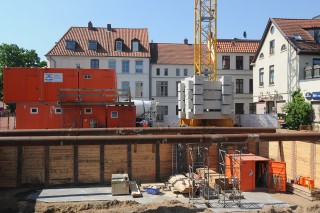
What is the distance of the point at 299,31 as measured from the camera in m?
39.2

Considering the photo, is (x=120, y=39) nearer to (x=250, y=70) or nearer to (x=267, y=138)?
(x=250, y=70)

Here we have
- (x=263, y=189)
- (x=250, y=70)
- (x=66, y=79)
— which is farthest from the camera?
(x=250, y=70)

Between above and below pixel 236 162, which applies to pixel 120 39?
above

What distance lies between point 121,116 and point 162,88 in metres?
24.0

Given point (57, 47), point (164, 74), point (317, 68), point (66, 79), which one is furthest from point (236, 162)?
point (57, 47)

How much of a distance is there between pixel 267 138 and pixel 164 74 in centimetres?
3484

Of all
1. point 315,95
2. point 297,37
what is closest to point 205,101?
point 315,95

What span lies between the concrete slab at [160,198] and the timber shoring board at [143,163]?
2.61 m

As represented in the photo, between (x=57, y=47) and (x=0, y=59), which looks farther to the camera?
(x=0, y=59)

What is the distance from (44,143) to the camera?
1562 cm

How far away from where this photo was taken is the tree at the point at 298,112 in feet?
108

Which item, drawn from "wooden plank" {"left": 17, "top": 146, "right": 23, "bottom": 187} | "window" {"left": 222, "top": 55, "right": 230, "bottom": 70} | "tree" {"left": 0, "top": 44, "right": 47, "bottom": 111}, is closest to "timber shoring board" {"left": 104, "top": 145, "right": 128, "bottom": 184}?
"wooden plank" {"left": 17, "top": 146, "right": 23, "bottom": 187}

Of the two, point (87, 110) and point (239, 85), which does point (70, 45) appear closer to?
point (87, 110)

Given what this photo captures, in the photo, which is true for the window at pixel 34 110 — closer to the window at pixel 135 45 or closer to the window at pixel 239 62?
the window at pixel 135 45
